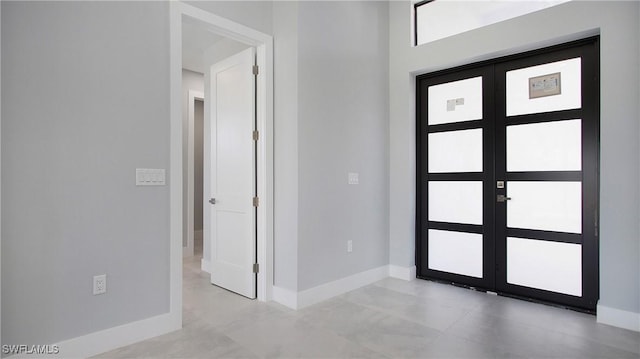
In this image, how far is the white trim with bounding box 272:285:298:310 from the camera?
3.06 metres

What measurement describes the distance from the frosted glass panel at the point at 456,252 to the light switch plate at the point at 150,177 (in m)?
2.86

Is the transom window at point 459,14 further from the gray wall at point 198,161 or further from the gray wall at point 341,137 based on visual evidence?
the gray wall at point 198,161

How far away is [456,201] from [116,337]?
10.7ft

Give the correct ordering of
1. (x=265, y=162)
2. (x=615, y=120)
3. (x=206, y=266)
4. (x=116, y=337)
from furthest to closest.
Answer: (x=206, y=266), (x=265, y=162), (x=615, y=120), (x=116, y=337)

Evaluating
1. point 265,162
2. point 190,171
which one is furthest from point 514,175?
point 190,171

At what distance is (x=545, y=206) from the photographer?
3199 millimetres

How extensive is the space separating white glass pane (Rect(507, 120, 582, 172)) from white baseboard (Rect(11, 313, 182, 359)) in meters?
3.26

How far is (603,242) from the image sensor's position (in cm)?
276

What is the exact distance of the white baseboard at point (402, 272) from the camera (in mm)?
3949

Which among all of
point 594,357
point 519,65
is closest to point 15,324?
point 594,357

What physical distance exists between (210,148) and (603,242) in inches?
150

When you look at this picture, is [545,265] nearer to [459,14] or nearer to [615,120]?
[615,120]

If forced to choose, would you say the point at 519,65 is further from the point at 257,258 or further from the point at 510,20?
the point at 257,258

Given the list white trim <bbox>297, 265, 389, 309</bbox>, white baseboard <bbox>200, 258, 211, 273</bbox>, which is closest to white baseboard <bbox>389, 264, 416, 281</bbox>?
white trim <bbox>297, 265, 389, 309</bbox>
